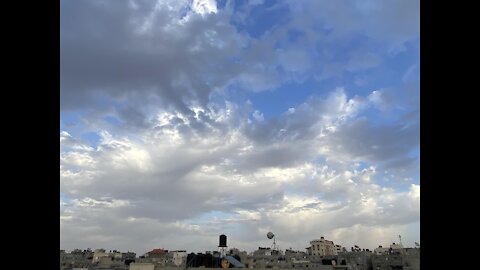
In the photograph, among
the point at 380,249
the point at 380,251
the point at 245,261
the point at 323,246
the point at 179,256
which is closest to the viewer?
the point at 245,261

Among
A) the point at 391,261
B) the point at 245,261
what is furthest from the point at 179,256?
the point at 391,261

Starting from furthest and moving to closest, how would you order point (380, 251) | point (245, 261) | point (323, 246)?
A: point (323, 246) → point (380, 251) → point (245, 261)

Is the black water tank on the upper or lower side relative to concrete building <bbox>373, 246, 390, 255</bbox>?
upper

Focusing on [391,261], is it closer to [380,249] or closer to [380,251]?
[380,251]

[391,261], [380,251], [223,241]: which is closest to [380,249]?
[380,251]

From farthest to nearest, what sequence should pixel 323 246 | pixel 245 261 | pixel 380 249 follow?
pixel 323 246 → pixel 380 249 → pixel 245 261

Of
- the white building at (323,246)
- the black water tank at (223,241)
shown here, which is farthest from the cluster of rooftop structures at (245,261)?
the white building at (323,246)

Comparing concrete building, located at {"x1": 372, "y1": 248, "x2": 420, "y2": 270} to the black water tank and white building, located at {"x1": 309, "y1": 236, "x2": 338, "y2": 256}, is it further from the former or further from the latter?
white building, located at {"x1": 309, "y1": 236, "x2": 338, "y2": 256}

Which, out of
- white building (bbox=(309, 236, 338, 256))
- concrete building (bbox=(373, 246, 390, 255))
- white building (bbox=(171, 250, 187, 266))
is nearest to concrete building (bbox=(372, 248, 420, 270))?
concrete building (bbox=(373, 246, 390, 255))

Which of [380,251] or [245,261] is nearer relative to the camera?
[245,261]

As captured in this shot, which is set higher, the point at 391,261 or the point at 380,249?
the point at 391,261

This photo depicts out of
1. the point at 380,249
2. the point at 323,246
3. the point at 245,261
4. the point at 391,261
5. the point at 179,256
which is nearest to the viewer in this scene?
the point at 391,261

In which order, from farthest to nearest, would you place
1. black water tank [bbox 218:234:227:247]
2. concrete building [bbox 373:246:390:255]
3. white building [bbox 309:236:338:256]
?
white building [bbox 309:236:338:256]
concrete building [bbox 373:246:390:255]
black water tank [bbox 218:234:227:247]
